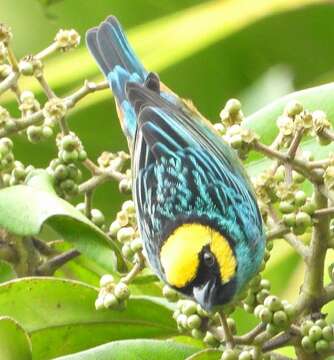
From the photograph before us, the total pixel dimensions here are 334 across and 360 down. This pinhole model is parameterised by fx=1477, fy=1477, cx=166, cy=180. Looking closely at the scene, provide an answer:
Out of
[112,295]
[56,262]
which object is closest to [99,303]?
[112,295]

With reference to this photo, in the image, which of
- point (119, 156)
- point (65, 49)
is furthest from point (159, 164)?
point (65, 49)

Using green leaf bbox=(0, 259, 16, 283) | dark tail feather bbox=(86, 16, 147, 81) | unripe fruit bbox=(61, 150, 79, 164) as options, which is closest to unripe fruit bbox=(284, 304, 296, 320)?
unripe fruit bbox=(61, 150, 79, 164)

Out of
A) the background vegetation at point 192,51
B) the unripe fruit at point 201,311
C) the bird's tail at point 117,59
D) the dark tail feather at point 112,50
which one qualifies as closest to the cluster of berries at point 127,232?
the unripe fruit at point 201,311

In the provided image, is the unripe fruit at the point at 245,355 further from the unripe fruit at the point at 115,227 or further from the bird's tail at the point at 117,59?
the bird's tail at the point at 117,59

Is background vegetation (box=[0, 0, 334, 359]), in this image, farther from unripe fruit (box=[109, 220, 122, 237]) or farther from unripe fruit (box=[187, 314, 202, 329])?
unripe fruit (box=[187, 314, 202, 329])

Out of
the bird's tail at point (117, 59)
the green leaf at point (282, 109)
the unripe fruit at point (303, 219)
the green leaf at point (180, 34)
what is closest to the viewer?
the unripe fruit at point (303, 219)

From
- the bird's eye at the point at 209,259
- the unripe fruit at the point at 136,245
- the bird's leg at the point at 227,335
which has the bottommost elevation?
the bird's leg at the point at 227,335
